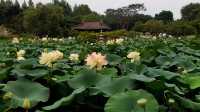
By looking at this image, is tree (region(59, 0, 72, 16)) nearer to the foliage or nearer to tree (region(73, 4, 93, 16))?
tree (region(73, 4, 93, 16))

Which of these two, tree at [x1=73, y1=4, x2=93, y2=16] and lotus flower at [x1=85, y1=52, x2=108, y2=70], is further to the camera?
tree at [x1=73, y1=4, x2=93, y2=16]

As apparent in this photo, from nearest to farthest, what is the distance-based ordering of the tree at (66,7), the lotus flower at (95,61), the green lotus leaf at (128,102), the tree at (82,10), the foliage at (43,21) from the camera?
the green lotus leaf at (128,102) < the lotus flower at (95,61) < the foliage at (43,21) < the tree at (66,7) < the tree at (82,10)

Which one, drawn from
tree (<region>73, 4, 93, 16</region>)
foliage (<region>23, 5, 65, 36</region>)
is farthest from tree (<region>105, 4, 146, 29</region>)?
foliage (<region>23, 5, 65, 36</region>)

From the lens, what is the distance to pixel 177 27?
3041 centimetres

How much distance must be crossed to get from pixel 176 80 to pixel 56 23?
129ft

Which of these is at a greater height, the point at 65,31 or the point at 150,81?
the point at 150,81

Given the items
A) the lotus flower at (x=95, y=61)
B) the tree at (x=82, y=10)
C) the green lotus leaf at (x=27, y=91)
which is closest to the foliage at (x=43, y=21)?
the tree at (x=82, y=10)

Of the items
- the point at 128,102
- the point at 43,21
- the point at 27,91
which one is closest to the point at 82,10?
the point at 43,21

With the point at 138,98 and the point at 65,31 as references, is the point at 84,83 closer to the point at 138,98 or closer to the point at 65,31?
the point at 138,98

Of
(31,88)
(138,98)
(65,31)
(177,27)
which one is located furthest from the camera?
(65,31)

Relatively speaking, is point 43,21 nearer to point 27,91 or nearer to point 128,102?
point 27,91

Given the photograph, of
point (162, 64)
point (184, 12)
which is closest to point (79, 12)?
point (184, 12)

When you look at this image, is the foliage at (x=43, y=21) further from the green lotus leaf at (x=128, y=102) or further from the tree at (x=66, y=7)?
the green lotus leaf at (x=128, y=102)

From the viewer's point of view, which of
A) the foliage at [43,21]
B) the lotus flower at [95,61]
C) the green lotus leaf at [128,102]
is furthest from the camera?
the foliage at [43,21]
